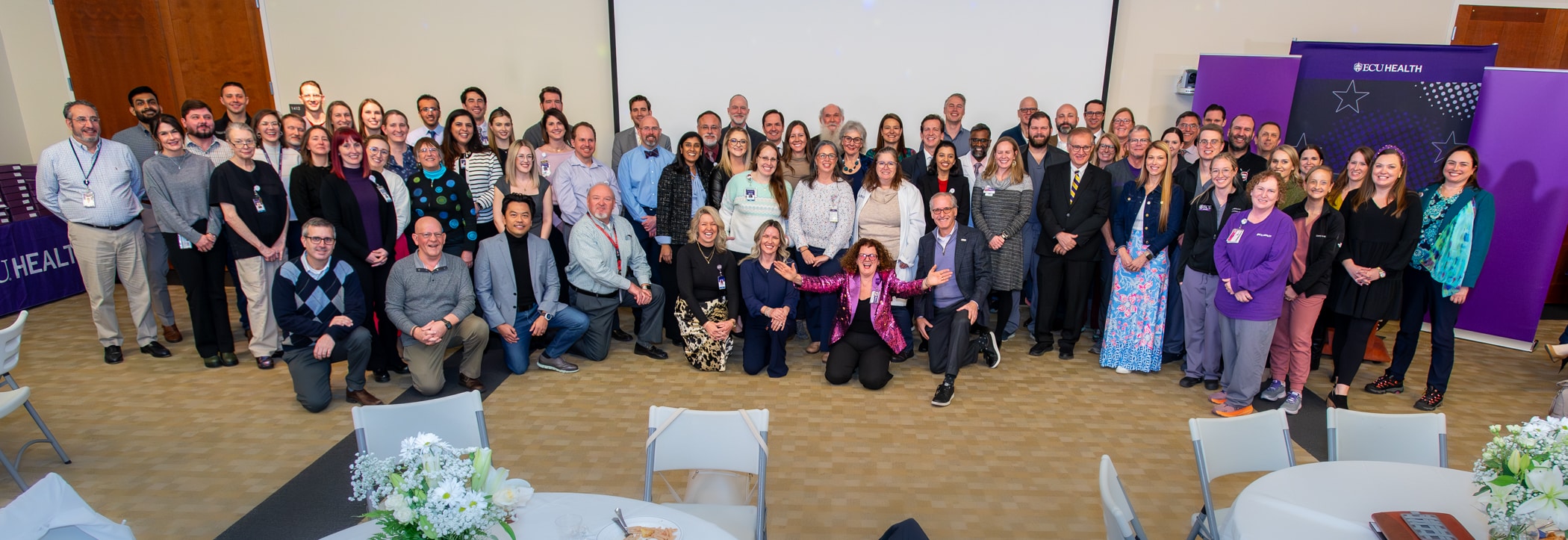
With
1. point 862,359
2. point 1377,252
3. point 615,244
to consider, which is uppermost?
point 1377,252

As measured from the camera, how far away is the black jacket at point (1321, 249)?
14.1ft

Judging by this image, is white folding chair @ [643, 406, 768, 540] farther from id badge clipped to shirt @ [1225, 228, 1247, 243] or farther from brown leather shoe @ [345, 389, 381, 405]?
id badge clipped to shirt @ [1225, 228, 1247, 243]

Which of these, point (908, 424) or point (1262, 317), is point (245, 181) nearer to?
point (908, 424)

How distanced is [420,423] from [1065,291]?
449cm

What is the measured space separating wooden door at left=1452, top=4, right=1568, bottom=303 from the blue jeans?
27.4 feet

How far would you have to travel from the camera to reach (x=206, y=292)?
5.04 metres

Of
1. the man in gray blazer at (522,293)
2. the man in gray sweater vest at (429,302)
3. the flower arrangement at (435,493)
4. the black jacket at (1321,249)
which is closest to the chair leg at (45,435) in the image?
the man in gray sweater vest at (429,302)

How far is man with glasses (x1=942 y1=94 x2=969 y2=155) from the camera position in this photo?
625 centimetres

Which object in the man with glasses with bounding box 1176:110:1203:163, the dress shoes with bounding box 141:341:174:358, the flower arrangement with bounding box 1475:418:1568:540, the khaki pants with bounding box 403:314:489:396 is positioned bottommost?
the dress shoes with bounding box 141:341:174:358

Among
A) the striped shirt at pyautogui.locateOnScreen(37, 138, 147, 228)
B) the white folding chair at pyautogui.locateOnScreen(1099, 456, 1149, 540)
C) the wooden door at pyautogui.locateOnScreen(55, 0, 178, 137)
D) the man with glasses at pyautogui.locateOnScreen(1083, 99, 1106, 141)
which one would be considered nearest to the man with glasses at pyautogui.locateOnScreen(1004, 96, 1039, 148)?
the man with glasses at pyautogui.locateOnScreen(1083, 99, 1106, 141)

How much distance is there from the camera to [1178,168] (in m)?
5.29

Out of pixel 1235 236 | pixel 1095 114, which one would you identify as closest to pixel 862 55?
pixel 1095 114

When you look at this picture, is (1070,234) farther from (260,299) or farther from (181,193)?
(181,193)

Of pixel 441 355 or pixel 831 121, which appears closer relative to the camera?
pixel 441 355
